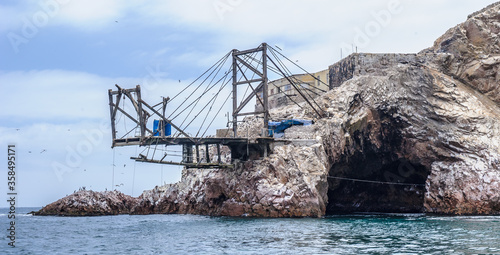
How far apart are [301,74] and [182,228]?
45.3 m

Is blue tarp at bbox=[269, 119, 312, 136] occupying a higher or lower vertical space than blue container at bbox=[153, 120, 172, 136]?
higher

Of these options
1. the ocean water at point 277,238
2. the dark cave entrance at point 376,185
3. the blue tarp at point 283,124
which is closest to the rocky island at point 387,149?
the dark cave entrance at point 376,185

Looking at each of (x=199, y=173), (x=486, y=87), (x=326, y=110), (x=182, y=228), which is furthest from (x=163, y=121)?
(x=486, y=87)

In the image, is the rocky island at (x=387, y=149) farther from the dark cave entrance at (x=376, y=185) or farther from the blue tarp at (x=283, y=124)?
the blue tarp at (x=283, y=124)

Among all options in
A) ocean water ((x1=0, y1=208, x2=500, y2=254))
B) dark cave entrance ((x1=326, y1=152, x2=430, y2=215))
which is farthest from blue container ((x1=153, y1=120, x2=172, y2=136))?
dark cave entrance ((x1=326, y1=152, x2=430, y2=215))

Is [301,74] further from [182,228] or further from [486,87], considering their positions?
[182,228]

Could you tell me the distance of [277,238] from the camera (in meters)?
33.6

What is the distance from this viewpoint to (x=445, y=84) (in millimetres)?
59031

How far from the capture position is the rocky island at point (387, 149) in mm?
50875

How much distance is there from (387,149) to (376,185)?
27.1 feet

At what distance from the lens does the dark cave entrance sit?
196 feet

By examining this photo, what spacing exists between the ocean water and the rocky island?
5758mm

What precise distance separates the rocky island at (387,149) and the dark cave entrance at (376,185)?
123 millimetres

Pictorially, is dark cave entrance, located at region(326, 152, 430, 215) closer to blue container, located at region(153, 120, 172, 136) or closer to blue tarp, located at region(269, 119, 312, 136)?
blue tarp, located at region(269, 119, 312, 136)
